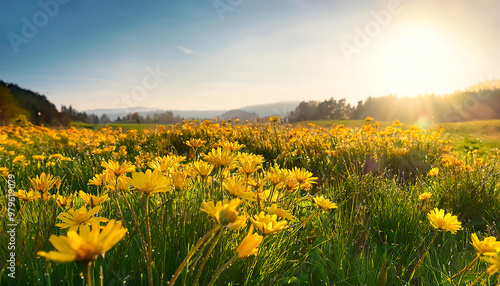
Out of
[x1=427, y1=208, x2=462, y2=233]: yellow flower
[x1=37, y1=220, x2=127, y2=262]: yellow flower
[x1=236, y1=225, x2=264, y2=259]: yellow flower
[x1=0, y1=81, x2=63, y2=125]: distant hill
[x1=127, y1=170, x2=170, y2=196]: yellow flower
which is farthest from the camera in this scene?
[x1=0, y1=81, x2=63, y2=125]: distant hill

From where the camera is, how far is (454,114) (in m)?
34.0

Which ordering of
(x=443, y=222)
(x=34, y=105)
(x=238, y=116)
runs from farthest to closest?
(x=238, y=116) → (x=34, y=105) → (x=443, y=222)

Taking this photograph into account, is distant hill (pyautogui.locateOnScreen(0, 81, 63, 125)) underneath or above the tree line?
above

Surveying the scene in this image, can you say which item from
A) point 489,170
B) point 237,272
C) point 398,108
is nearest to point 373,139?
point 489,170

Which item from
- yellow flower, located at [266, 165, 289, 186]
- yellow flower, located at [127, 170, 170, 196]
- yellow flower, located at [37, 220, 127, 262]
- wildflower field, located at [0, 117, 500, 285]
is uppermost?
yellow flower, located at [127, 170, 170, 196]

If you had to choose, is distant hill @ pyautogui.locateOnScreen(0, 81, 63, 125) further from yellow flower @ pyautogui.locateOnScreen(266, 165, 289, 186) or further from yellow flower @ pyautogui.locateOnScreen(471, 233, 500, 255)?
yellow flower @ pyautogui.locateOnScreen(471, 233, 500, 255)

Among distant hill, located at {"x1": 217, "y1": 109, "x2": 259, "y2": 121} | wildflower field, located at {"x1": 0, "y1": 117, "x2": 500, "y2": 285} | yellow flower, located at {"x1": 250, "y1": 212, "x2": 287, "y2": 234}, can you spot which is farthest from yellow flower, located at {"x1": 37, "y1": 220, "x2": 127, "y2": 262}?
distant hill, located at {"x1": 217, "y1": 109, "x2": 259, "y2": 121}

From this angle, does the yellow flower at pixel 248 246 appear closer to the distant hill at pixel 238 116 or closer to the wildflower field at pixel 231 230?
the wildflower field at pixel 231 230

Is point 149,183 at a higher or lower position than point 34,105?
lower

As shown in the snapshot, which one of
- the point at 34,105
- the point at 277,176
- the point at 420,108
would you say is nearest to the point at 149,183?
the point at 277,176

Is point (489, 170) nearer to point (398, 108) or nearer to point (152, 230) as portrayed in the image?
point (152, 230)

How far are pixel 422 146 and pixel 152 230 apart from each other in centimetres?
596

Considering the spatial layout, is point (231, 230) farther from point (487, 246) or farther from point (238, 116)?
point (238, 116)

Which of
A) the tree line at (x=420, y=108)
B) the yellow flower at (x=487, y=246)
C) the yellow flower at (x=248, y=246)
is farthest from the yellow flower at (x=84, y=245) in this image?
the tree line at (x=420, y=108)
